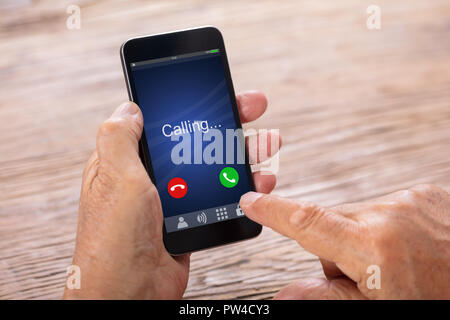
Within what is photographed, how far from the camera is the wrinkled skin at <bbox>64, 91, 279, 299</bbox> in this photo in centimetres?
65

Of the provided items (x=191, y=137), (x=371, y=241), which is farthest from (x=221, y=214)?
(x=371, y=241)

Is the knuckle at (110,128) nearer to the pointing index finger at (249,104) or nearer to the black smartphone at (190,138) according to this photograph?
the black smartphone at (190,138)

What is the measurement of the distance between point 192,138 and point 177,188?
83 mm

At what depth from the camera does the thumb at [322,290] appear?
24.0 inches

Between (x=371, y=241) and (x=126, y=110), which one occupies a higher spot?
(x=126, y=110)

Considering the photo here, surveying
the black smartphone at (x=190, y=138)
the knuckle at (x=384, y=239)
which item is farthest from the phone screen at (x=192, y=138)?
the knuckle at (x=384, y=239)

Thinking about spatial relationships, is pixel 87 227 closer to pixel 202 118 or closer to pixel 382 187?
pixel 202 118

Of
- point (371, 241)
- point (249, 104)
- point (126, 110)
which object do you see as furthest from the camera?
point (249, 104)

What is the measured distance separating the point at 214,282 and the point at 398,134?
48 centimetres

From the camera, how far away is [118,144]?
2.19 feet

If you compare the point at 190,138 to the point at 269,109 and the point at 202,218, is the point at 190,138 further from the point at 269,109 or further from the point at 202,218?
the point at 269,109

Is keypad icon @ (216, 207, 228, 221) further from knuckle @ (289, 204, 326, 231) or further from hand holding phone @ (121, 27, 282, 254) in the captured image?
knuckle @ (289, 204, 326, 231)

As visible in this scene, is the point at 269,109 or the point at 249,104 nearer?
the point at 249,104

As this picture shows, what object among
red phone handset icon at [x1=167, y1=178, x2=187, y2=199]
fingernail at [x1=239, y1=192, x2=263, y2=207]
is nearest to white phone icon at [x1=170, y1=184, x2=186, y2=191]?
red phone handset icon at [x1=167, y1=178, x2=187, y2=199]
